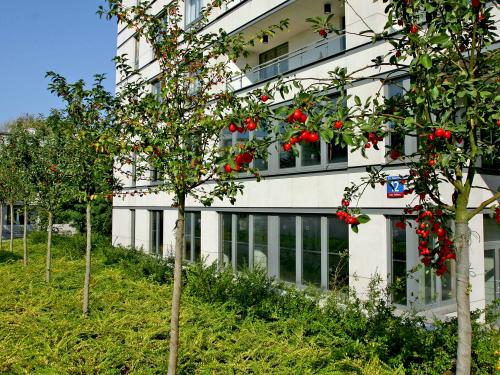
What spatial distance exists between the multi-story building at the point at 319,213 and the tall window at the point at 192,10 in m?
0.25

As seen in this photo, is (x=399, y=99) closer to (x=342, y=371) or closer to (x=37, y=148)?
(x=342, y=371)

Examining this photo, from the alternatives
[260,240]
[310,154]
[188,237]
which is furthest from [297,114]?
[188,237]

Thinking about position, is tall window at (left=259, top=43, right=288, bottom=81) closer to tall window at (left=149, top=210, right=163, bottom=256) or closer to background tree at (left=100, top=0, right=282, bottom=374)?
background tree at (left=100, top=0, right=282, bottom=374)

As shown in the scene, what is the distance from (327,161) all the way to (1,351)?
8633 mm

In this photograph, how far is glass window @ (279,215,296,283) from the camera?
12.6 metres

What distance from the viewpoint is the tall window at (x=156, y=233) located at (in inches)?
805

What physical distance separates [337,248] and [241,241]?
4.46 m

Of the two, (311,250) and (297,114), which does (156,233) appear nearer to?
(311,250)

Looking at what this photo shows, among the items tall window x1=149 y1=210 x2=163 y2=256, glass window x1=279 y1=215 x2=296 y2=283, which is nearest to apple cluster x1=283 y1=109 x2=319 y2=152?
glass window x1=279 y1=215 x2=296 y2=283

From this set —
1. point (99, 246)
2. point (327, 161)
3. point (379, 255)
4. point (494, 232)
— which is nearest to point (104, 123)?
point (327, 161)

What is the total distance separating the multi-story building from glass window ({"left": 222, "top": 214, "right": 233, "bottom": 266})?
38 millimetres

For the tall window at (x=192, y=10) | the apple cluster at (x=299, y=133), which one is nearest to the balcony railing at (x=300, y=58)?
the tall window at (x=192, y=10)

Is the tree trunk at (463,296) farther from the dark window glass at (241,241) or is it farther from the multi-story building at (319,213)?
the dark window glass at (241,241)

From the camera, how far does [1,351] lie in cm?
671
